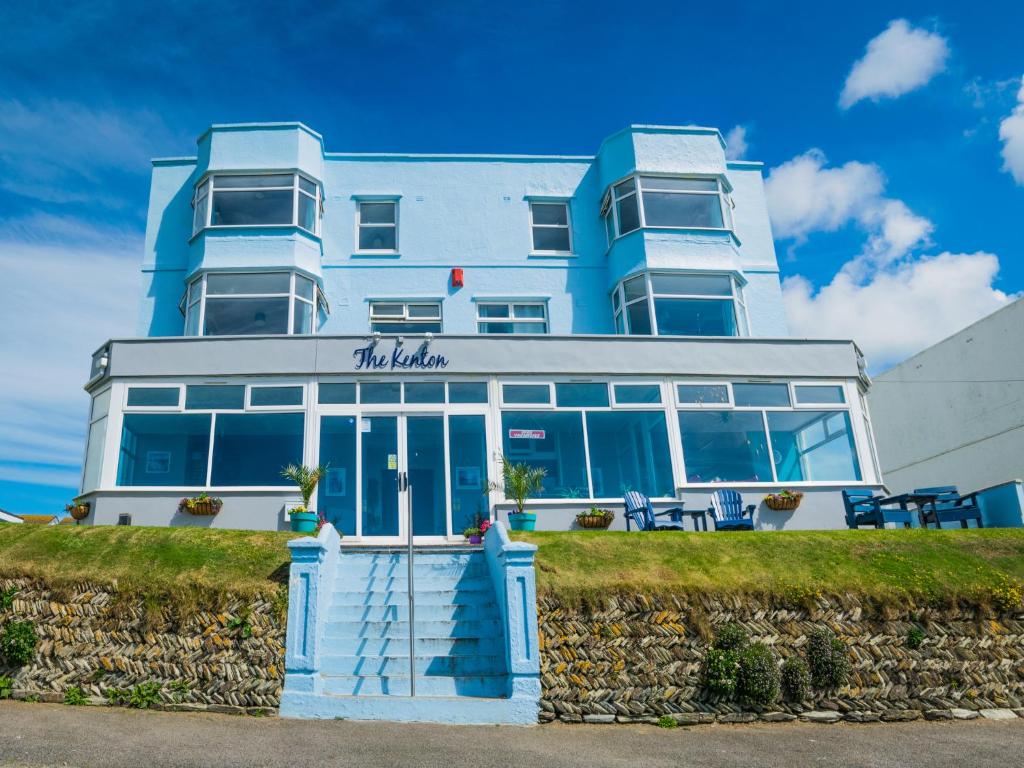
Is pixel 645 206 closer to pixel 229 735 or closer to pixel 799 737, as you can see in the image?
pixel 799 737

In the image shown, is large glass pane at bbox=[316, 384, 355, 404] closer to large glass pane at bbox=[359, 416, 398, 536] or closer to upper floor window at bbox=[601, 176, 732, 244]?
large glass pane at bbox=[359, 416, 398, 536]

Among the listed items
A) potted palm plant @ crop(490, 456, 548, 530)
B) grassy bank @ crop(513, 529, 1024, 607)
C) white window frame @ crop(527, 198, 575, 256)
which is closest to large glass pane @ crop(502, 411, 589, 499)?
potted palm plant @ crop(490, 456, 548, 530)

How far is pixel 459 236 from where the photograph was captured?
2233cm

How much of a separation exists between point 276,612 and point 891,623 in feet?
27.2

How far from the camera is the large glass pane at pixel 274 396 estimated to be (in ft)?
57.5

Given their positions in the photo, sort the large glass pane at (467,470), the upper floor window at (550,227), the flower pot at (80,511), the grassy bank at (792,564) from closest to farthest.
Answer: the grassy bank at (792,564) < the flower pot at (80,511) < the large glass pane at (467,470) < the upper floor window at (550,227)

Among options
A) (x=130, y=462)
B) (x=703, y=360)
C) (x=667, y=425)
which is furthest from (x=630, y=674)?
(x=130, y=462)

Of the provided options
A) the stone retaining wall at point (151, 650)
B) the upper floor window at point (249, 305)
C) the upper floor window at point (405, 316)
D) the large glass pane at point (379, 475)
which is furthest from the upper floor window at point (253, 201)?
the stone retaining wall at point (151, 650)

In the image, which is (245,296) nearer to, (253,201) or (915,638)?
(253,201)

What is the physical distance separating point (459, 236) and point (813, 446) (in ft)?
34.0

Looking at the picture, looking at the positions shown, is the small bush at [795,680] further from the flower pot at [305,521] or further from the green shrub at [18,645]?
the green shrub at [18,645]

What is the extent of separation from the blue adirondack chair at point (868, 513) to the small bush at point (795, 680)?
242 inches

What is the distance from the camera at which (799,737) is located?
9.63m

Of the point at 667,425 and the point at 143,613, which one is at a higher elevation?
the point at 667,425
